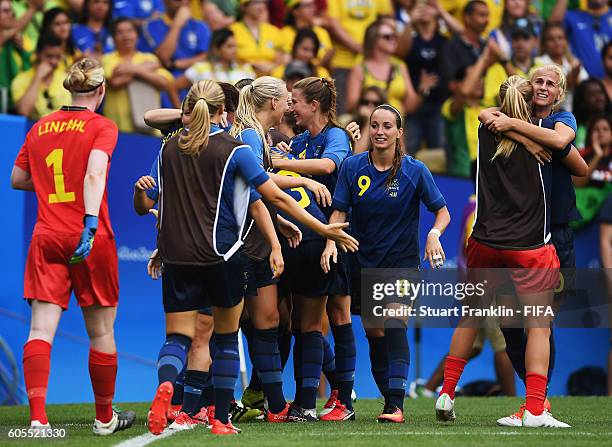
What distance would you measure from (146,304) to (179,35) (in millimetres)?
2820

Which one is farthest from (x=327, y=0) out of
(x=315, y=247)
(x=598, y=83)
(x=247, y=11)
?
(x=315, y=247)

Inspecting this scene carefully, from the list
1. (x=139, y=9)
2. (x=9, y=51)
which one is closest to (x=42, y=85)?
(x=9, y=51)

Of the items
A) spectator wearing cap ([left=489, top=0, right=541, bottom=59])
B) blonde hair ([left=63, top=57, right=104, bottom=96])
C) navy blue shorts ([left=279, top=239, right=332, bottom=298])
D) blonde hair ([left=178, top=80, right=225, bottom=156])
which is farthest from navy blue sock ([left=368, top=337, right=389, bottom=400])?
spectator wearing cap ([left=489, top=0, right=541, bottom=59])

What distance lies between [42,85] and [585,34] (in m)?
6.87

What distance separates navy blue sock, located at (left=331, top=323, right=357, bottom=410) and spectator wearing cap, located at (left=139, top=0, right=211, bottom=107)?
4.57 metres

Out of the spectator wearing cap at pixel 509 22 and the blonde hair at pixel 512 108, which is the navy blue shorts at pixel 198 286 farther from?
the spectator wearing cap at pixel 509 22

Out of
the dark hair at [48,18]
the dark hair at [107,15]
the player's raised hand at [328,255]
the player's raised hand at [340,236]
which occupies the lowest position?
the player's raised hand at [328,255]

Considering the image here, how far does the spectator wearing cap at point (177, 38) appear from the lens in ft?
39.7

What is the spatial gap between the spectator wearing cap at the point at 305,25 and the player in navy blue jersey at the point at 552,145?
214 inches

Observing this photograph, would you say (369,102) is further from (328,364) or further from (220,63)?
(328,364)

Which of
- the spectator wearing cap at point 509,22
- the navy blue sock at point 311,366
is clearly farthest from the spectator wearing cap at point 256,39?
the navy blue sock at point 311,366

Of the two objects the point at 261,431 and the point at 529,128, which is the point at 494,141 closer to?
the point at 529,128

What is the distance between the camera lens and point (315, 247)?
7.81m

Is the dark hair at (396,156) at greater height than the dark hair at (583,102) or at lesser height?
lesser
